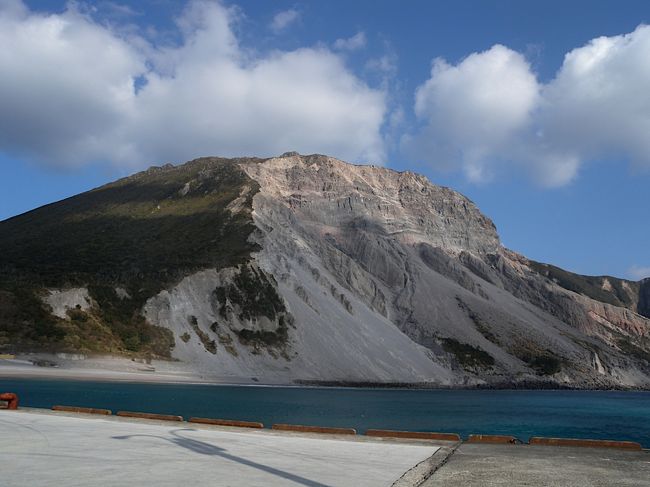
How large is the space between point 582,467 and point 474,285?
140165mm

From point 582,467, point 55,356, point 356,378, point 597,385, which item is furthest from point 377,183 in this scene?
point 582,467

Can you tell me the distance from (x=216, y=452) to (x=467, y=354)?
379 ft

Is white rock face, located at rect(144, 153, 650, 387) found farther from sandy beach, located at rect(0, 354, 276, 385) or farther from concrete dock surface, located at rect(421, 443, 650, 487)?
concrete dock surface, located at rect(421, 443, 650, 487)

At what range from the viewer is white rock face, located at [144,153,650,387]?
9119 cm

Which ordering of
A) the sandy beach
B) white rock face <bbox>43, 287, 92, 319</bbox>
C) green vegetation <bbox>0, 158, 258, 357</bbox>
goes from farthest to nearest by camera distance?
1. white rock face <bbox>43, 287, 92, 319</bbox>
2. green vegetation <bbox>0, 158, 258, 357</bbox>
3. the sandy beach

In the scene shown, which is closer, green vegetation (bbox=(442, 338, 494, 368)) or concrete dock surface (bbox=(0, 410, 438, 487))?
concrete dock surface (bbox=(0, 410, 438, 487))

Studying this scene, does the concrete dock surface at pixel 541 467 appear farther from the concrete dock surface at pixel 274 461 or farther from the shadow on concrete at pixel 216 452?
the shadow on concrete at pixel 216 452

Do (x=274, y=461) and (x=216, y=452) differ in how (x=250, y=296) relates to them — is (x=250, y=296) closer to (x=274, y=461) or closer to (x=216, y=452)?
(x=216, y=452)

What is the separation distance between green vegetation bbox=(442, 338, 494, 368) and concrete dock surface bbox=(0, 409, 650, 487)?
353 ft

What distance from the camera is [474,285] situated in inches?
5871

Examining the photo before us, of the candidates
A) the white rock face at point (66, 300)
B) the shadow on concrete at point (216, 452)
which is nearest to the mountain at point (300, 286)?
the white rock face at point (66, 300)

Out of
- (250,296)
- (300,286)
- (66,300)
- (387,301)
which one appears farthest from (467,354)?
(66,300)

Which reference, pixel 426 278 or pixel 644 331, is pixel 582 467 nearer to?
pixel 426 278

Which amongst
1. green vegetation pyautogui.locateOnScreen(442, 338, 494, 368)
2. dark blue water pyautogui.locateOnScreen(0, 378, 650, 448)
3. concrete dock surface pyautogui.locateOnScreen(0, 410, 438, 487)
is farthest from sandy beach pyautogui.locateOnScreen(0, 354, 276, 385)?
green vegetation pyautogui.locateOnScreen(442, 338, 494, 368)
